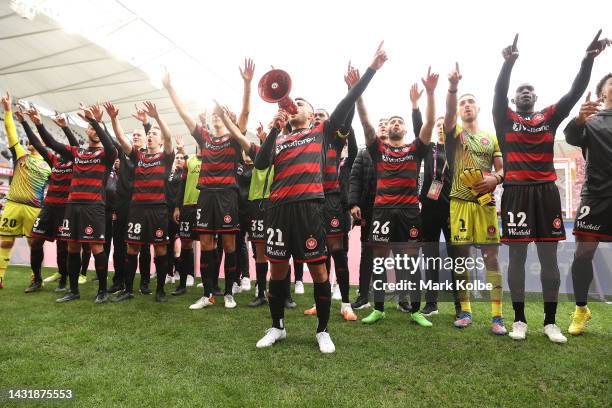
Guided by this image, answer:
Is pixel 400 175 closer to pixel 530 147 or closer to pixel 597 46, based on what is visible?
pixel 530 147

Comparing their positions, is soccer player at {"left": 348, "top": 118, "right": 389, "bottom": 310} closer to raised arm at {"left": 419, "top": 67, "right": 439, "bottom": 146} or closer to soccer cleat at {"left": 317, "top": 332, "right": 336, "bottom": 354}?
raised arm at {"left": 419, "top": 67, "right": 439, "bottom": 146}

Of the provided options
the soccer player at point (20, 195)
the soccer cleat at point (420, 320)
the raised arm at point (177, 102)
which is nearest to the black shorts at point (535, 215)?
the soccer cleat at point (420, 320)

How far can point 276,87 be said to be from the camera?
130 inches

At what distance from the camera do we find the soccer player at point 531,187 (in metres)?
3.40

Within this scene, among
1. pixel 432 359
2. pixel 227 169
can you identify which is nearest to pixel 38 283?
pixel 227 169

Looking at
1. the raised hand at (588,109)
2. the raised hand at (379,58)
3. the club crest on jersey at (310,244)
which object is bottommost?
the club crest on jersey at (310,244)

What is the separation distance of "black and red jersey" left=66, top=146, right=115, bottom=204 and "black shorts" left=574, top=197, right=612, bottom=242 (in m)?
5.26

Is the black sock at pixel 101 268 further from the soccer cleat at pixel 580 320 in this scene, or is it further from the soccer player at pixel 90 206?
the soccer cleat at pixel 580 320

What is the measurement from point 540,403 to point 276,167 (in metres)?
2.45

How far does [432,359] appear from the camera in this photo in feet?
9.36

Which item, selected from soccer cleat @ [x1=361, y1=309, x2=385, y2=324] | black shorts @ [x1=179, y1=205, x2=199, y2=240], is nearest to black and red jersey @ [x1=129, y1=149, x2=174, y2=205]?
black shorts @ [x1=179, y1=205, x2=199, y2=240]

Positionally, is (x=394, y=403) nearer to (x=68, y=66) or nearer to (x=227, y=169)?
(x=227, y=169)

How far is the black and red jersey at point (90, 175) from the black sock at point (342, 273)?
3.09 metres

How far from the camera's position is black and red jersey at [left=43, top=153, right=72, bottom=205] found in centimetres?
575
